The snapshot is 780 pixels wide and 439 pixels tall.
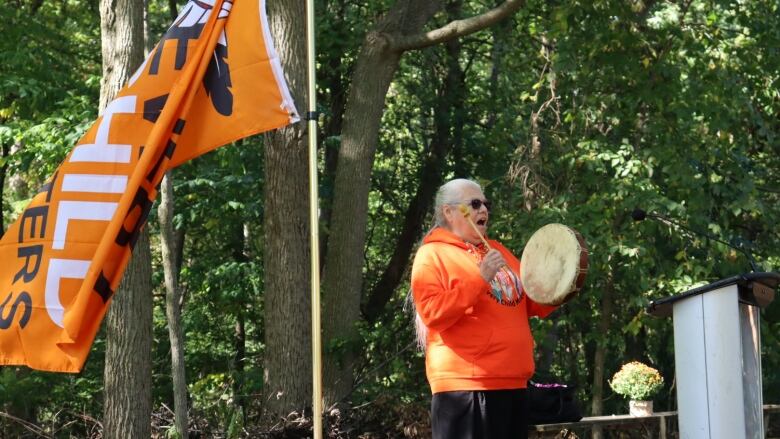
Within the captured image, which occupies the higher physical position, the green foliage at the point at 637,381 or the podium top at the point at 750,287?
the podium top at the point at 750,287

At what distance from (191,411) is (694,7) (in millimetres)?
8097

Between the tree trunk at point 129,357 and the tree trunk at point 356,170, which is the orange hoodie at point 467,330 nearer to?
the tree trunk at point 129,357

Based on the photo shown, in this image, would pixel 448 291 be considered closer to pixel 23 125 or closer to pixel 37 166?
pixel 23 125

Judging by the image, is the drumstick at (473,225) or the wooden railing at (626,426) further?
the wooden railing at (626,426)

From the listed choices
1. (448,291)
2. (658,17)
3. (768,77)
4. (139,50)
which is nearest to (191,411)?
(139,50)

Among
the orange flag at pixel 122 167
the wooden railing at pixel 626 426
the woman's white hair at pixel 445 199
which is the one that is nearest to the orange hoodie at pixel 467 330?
the woman's white hair at pixel 445 199

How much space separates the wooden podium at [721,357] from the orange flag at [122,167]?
1.89 metres

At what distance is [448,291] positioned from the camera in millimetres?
4492

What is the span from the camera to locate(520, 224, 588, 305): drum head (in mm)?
4539

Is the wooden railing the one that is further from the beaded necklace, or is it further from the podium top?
the podium top

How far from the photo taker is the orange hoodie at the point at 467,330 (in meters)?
4.53

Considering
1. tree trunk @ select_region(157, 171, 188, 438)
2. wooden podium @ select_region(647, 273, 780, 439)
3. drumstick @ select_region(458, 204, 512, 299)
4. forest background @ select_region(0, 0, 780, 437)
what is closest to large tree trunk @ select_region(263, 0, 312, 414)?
forest background @ select_region(0, 0, 780, 437)

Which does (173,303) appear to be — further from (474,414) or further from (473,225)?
(474,414)

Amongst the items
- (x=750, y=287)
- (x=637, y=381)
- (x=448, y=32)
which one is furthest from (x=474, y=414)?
(x=448, y=32)
